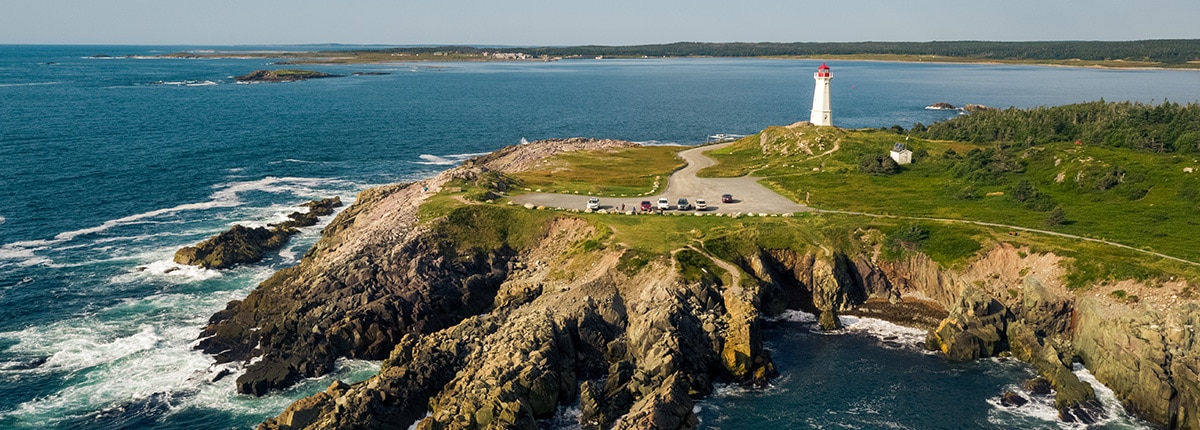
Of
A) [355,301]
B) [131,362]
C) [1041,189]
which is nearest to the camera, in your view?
[131,362]

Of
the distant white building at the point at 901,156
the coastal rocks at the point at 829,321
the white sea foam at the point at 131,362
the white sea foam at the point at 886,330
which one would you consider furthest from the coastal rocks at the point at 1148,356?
the white sea foam at the point at 131,362

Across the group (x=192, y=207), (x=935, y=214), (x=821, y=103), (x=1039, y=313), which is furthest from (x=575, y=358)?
(x=821, y=103)

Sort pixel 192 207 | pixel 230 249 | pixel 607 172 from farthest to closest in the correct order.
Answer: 1. pixel 607 172
2. pixel 192 207
3. pixel 230 249

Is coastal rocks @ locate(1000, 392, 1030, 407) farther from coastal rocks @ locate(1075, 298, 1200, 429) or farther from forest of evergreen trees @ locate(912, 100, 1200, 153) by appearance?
forest of evergreen trees @ locate(912, 100, 1200, 153)

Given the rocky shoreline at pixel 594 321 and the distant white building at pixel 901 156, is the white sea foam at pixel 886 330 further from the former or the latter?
the distant white building at pixel 901 156

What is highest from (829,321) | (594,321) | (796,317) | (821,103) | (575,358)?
(821,103)

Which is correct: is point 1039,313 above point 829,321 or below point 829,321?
above

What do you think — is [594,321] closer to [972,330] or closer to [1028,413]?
[972,330]
